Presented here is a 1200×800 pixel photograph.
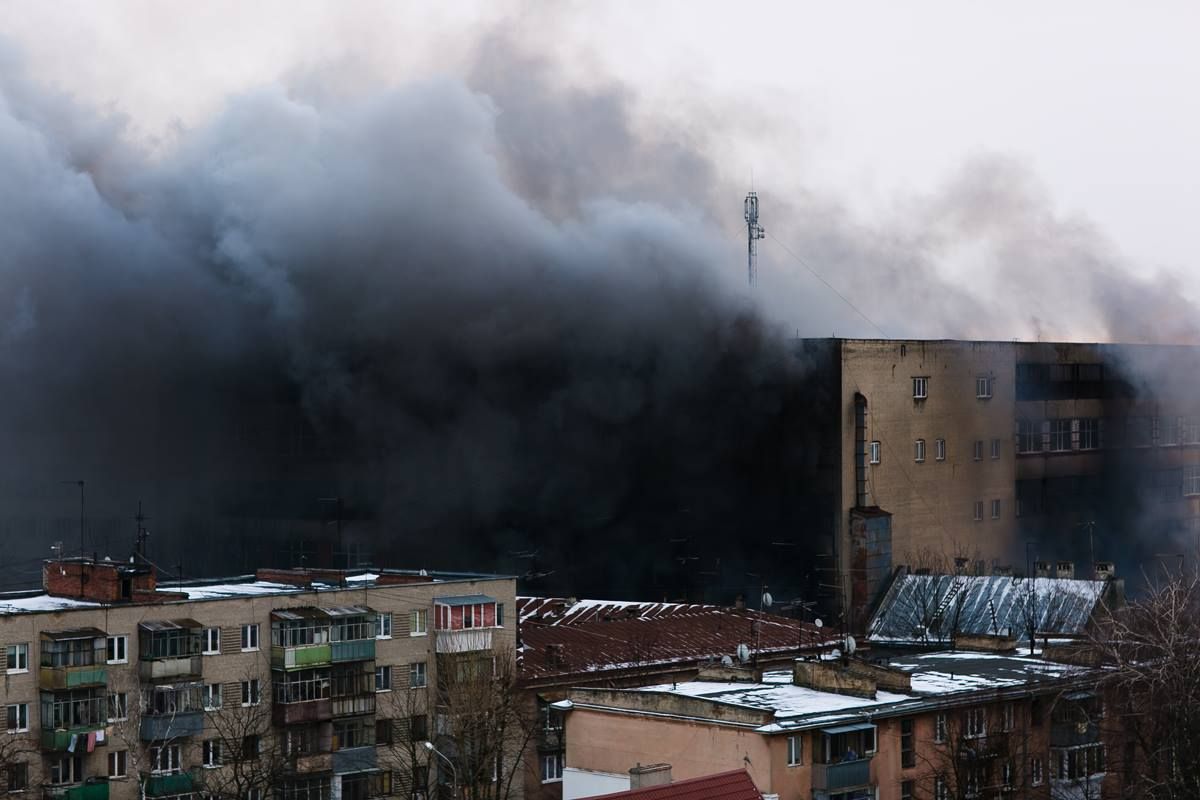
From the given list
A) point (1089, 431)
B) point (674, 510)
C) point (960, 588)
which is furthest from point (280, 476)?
point (1089, 431)

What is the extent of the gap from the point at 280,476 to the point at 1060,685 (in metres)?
31.0

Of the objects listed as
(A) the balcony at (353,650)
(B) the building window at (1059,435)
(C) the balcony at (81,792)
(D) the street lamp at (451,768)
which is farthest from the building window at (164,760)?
(B) the building window at (1059,435)

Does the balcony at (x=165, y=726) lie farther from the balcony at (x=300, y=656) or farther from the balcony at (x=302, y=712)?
the balcony at (x=300, y=656)

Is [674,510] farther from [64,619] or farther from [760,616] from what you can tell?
[64,619]

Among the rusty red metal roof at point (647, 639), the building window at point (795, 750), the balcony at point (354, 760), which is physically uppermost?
the rusty red metal roof at point (647, 639)

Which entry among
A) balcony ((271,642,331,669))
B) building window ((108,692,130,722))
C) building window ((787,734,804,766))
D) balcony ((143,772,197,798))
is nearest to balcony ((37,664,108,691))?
building window ((108,692,130,722))

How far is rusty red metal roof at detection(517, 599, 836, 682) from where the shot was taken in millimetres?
42281

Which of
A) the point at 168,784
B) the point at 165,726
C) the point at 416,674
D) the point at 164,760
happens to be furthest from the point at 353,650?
the point at 168,784

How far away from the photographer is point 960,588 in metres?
55.0

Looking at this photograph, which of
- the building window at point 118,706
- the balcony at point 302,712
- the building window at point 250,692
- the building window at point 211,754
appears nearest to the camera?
the building window at point 118,706

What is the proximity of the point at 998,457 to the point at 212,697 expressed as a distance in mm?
34854

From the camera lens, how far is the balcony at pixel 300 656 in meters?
38.0

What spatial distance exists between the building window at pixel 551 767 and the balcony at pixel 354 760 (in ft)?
9.88

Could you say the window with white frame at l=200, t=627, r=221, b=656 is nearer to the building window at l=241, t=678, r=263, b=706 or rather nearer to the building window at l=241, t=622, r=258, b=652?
the building window at l=241, t=622, r=258, b=652
